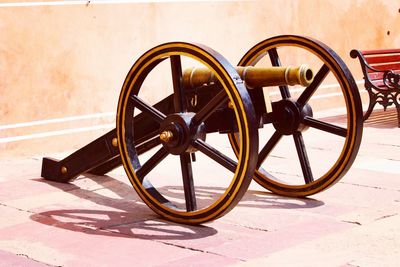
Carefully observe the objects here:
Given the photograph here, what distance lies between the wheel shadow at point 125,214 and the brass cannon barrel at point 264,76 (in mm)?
852

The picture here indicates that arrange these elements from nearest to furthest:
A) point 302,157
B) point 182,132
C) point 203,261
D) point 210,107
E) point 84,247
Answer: point 203,261
point 84,247
point 210,107
point 182,132
point 302,157

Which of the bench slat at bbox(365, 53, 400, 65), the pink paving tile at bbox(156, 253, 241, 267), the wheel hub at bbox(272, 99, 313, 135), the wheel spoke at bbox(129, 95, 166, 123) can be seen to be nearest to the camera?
the pink paving tile at bbox(156, 253, 241, 267)

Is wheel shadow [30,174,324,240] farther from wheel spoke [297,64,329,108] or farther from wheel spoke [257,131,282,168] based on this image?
wheel spoke [297,64,329,108]

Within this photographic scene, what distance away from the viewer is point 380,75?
10047 millimetres

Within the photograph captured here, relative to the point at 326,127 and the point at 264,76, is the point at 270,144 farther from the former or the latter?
the point at 264,76

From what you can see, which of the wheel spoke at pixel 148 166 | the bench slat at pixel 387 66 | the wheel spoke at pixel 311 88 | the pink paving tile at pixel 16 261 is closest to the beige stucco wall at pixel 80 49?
the bench slat at pixel 387 66

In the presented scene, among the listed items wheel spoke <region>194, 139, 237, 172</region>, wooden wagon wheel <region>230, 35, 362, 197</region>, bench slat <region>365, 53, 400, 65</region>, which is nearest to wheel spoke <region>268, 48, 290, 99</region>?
wooden wagon wheel <region>230, 35, 362, 197</region>

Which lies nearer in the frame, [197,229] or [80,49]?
[197,229]

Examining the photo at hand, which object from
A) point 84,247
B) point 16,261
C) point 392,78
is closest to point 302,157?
point 84,247

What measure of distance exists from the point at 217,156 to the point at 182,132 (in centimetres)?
27

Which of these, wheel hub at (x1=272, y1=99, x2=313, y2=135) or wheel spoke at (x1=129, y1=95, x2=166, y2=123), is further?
wheel hub at (x1=272, y1=99, x2=313, y2=135)

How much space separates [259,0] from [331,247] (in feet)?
18.7

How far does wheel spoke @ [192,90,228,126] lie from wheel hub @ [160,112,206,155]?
0.13ft

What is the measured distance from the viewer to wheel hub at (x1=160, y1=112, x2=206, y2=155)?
518 centimetres
